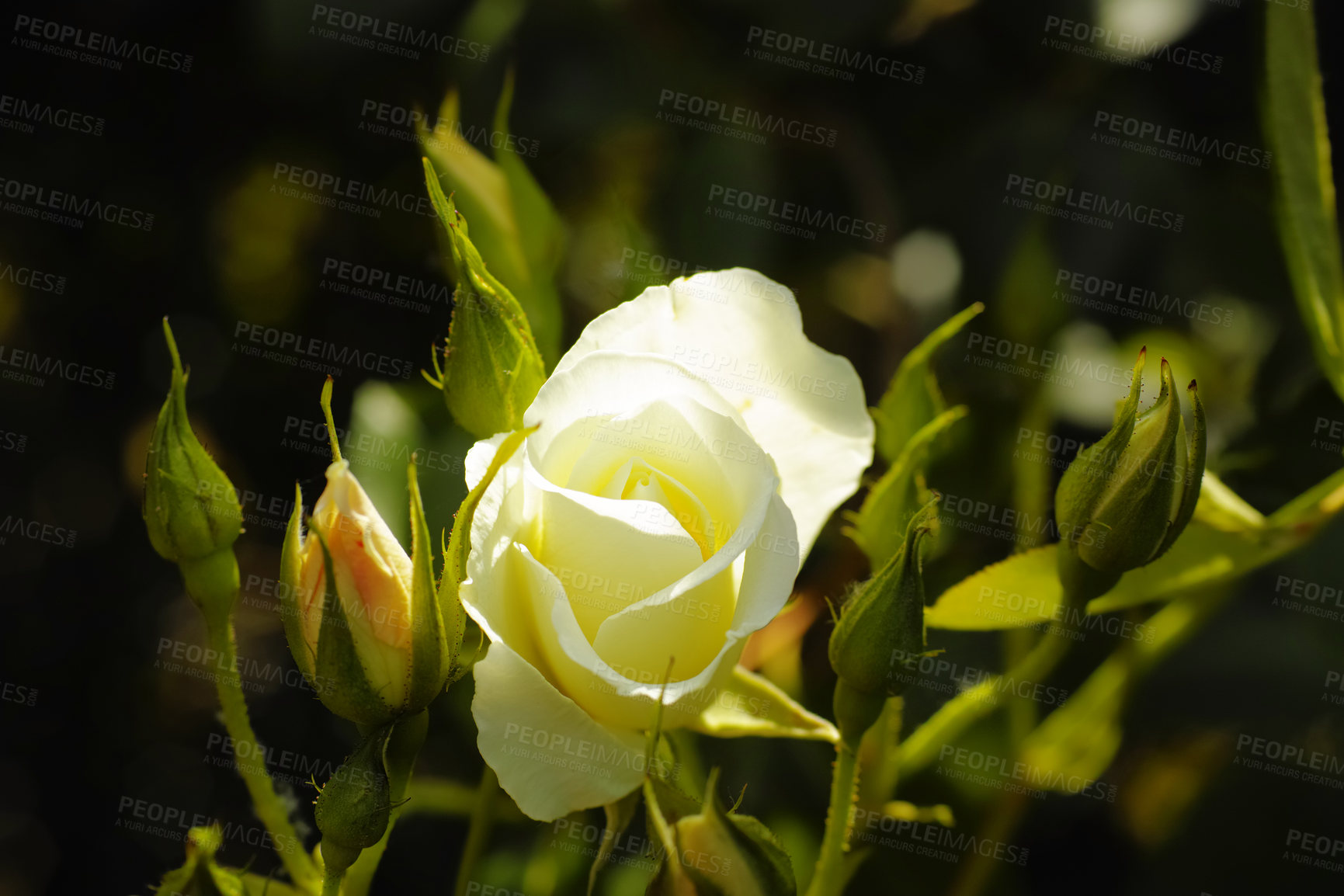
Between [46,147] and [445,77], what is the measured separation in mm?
662

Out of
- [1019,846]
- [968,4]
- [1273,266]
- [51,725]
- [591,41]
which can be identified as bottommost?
[51,725]

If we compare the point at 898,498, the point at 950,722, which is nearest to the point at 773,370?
the point at 898,498

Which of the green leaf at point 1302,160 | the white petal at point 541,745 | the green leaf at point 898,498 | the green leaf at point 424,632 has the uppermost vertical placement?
the green leaf at point 1302,160

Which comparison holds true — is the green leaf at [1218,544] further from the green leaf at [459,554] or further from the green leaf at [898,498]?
the green leaf at [459,554]

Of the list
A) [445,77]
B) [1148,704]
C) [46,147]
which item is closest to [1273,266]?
[1148,704]

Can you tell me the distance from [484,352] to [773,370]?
0.74ft

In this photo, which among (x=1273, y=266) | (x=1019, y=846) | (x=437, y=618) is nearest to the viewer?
(x=437, y=618)

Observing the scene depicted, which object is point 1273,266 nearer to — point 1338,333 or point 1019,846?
point 1338,333

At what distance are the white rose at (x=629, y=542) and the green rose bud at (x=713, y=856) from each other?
0.25 ft

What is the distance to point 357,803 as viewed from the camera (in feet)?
2.19

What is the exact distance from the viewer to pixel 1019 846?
4.43ft

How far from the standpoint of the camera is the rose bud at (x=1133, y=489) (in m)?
0.75

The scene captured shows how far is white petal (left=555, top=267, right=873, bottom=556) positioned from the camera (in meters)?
0.83

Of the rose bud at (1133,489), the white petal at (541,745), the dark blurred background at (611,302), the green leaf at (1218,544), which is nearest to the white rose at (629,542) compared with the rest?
the white petal at (541,745)
